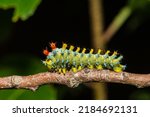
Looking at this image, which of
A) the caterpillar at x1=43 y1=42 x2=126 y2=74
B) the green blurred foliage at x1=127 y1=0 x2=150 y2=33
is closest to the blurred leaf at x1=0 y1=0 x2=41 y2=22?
the caterpillar at x1=43 y1=42 x2=126 y2=74

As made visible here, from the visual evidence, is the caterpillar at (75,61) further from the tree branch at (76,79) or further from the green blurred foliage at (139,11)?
the green blurred foliage at (139,11)

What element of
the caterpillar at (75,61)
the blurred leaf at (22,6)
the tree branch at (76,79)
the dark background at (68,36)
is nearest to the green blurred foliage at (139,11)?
the dark background at (68,36)

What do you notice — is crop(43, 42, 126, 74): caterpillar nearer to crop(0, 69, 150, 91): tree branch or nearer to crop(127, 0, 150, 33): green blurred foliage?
crop(0, 69, 150, 91): tree branch

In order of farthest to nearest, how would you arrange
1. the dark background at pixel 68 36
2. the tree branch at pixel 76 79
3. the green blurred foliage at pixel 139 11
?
1. the dark background at pixel 68 36
2. the green blurred foliage at pixel 139 11
3. the tree branch at pixel 76 79

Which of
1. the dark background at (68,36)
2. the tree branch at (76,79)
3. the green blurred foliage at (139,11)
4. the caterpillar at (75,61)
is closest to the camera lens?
the tree branch at (76,79)

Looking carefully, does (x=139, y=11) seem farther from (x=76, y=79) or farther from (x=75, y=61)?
(x=76, y=79)

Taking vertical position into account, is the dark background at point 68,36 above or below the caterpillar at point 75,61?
above

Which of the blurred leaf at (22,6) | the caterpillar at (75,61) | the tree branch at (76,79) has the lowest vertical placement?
the tree branch at (76,79)

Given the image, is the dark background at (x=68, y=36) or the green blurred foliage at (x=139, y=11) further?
the dark background at (x=68, y=36)

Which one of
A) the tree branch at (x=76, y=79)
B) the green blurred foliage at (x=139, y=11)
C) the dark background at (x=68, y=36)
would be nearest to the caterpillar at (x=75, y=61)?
the tree branch at (x=76, y=79)
